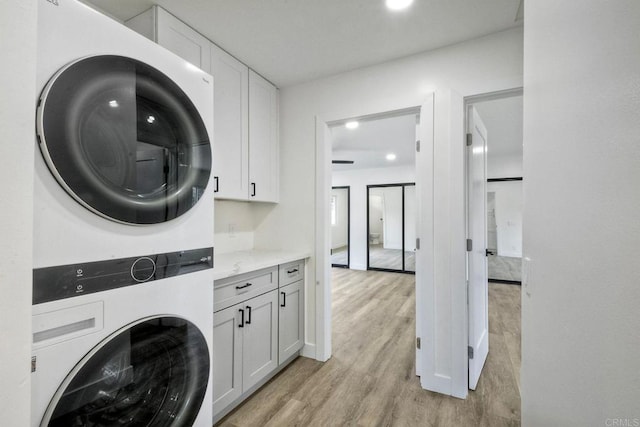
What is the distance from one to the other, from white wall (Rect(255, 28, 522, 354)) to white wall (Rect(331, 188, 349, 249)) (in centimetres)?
387

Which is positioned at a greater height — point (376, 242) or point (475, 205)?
point (475, 205)

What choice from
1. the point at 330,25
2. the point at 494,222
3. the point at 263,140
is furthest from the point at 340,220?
the point at 330,25

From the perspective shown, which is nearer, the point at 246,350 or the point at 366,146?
the point at 246,350

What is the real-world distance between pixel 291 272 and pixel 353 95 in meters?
1.59

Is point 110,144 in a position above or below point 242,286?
above

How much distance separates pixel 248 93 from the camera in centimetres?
220

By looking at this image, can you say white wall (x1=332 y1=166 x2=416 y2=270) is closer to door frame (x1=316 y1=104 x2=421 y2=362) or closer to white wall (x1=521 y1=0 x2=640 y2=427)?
door frame (x1=316 y1=104 x2=421 y2=362)

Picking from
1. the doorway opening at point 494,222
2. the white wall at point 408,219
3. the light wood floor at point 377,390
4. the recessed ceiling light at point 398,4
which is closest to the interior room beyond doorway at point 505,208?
the doorway opening at point 494,222

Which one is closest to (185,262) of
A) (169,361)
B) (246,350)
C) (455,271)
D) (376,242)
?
(169,361)

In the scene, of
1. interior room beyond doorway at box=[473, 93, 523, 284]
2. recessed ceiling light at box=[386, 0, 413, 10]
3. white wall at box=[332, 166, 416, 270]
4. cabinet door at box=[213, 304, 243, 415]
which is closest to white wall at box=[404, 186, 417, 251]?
white wall at box=[332, 166, 416, 270]

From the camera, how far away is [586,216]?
56 cm

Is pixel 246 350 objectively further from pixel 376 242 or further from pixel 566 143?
pixel 376 242

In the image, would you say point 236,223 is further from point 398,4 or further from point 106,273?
point 398,4

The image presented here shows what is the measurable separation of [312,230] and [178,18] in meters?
1.76
